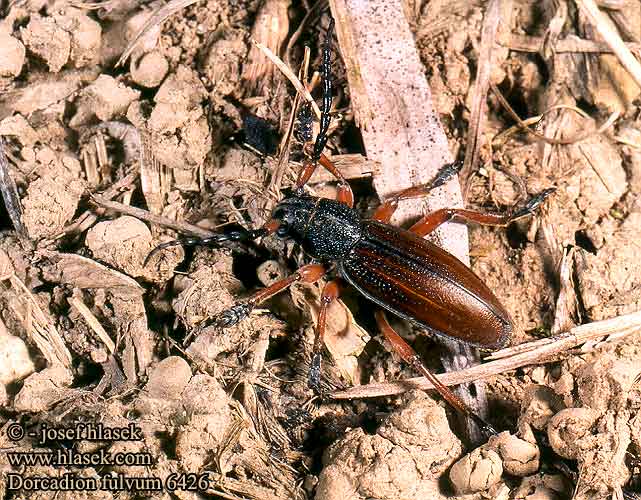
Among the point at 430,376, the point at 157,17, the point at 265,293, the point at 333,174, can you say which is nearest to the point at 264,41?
the point at 157,17

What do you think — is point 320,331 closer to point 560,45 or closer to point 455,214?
point 455,214

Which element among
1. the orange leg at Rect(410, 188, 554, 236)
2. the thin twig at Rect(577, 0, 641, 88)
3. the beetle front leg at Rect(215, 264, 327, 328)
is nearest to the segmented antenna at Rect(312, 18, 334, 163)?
the beetle front leg at Rect(215, 264, 327, 328)

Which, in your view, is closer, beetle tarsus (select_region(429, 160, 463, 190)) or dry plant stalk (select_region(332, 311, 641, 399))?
dry plant stalk (select_region(332, 311, 641, 399))

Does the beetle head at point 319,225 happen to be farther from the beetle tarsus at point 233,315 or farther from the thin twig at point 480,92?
the thin twig at point 480,92

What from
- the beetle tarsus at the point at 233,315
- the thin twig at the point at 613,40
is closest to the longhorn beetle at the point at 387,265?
the beetle tarsus at the point at 233,315

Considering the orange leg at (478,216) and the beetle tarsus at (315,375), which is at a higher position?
the orange leg at (478,216)

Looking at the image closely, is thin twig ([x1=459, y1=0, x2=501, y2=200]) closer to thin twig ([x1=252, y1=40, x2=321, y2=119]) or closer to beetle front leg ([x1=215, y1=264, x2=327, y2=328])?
thin twig ([x1=252, y1=40, x2=321, y2=119])

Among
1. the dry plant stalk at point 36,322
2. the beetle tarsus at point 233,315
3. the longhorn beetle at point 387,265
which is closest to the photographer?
the dry plant stalk at point 36,322
